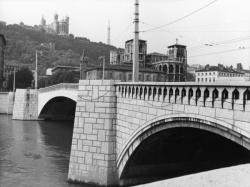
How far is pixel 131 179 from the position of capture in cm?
1753

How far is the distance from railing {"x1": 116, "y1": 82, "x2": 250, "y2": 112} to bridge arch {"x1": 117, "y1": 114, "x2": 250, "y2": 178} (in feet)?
1.76

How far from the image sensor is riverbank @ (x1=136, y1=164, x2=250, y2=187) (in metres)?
8.47

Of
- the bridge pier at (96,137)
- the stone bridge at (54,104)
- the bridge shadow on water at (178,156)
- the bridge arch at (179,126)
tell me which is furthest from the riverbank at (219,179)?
the stone bridge at (54,104)

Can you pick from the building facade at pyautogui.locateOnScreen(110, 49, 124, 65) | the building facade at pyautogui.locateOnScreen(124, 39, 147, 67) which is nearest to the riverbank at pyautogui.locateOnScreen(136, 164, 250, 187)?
the building facade at pyautogui.locateOnScreen(124, 39, 147, 67)

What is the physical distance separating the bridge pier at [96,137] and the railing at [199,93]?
225cm

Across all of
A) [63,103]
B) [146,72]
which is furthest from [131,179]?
[146,72]

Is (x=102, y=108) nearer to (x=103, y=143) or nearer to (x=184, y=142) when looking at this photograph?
(x=103, y=143)

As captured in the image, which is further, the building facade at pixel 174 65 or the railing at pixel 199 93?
the building facade at pixel 174 65

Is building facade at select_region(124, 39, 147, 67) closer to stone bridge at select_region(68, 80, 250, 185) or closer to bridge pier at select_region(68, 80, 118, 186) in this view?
bridge pier at select_region(68, 80, 118, 186)

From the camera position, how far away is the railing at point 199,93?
9.87 meters

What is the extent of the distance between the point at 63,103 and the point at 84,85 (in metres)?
36.2

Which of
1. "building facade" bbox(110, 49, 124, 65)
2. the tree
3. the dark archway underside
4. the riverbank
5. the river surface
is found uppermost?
"building facade" bbox(110, 49, 124, 65)

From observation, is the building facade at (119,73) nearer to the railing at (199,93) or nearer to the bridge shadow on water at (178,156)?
the bridge shadow on water at (178,156)

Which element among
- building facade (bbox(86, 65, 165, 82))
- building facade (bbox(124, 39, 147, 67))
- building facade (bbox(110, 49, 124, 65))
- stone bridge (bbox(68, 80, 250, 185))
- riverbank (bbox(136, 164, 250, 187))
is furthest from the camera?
building facade (bbox(110, 49, 124, 65))
